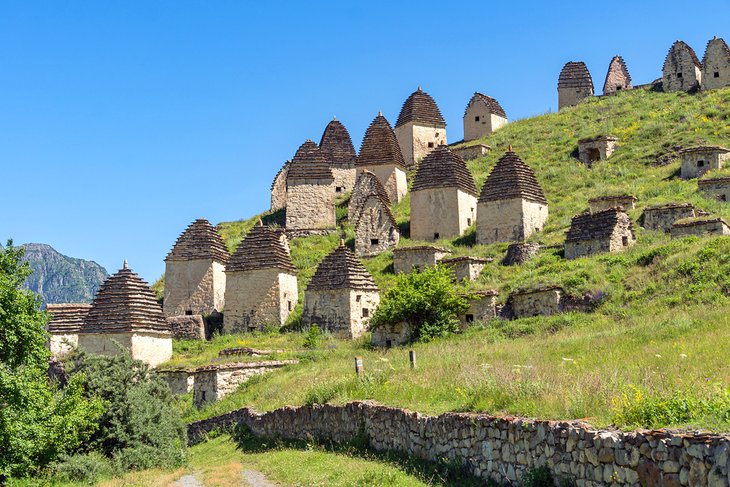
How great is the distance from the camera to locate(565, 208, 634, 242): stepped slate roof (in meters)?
31.8

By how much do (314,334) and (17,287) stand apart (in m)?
12.8

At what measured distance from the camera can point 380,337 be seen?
29.4m

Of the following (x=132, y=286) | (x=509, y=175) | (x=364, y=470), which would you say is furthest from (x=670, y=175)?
(x=364, y=470)

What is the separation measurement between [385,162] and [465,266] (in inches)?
668

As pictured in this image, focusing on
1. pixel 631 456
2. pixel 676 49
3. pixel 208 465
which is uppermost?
pixel 676 49

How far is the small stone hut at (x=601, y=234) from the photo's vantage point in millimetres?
31641

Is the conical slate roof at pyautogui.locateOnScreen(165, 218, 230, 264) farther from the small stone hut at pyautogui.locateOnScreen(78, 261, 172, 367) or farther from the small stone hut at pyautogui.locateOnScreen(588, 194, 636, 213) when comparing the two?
the small stone hut at pyautogui.locateOnScreen(588, 194, 636, 213)

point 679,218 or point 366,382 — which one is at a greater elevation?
point 679,218

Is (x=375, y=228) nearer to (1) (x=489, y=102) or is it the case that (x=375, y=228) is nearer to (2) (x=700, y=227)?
(2) (x=700, y=227)

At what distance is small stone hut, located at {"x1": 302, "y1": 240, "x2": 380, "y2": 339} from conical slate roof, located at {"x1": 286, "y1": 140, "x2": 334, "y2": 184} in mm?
13514

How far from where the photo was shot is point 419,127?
57.3 metres

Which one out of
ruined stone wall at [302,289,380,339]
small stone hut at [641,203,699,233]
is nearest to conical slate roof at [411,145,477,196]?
ruined stone wall at [302,289,380,339]

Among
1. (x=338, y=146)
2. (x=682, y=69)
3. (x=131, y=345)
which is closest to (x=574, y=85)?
(x=682, y=69)

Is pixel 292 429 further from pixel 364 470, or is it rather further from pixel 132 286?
pixel 132 286
